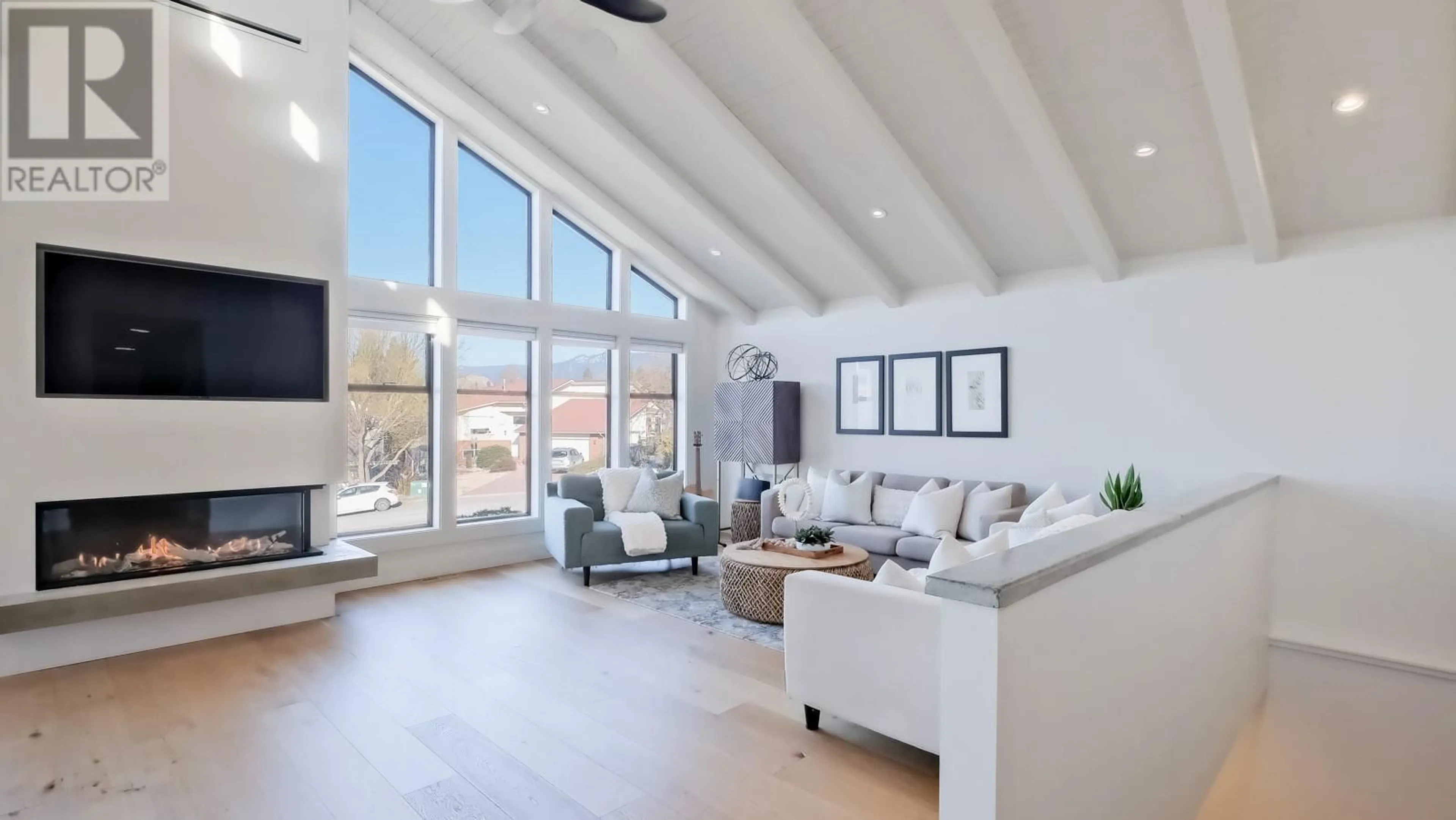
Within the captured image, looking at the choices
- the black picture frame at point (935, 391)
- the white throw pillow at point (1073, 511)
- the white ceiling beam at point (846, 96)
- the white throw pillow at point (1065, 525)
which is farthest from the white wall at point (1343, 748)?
the white ceiling beam at point (846, 96)

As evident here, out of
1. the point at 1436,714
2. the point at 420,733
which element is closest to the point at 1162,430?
the point at 1436,714

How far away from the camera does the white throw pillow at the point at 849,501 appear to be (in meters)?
6.12

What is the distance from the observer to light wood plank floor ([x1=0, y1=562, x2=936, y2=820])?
2.49 m

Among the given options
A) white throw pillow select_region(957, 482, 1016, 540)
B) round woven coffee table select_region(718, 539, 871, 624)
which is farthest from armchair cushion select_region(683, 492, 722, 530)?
white throw pillow select_region(957, 482, 1016, 540)

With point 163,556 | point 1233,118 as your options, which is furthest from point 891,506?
point 163,556

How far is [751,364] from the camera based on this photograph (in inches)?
305

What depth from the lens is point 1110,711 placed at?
204 cm

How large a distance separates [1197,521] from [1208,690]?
0.85m

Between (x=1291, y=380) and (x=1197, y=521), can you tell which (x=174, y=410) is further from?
(x=1291, y=380)

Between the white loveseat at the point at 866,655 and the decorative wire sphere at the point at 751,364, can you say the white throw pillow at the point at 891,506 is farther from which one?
the white loveseat at the point at 866,655

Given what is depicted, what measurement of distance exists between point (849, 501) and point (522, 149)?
4220mm

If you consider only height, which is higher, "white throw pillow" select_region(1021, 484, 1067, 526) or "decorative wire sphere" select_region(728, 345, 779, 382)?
"decorative wire sphere" select_region(728, 345, 779, 382)

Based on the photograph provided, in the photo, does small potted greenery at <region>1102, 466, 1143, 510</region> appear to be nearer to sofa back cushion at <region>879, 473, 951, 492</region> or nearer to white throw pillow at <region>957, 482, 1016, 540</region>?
white throw pillow at <region>957, 482, 1016, 540</region>

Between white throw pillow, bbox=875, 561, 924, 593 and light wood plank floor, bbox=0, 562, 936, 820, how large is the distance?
27.1 inches
